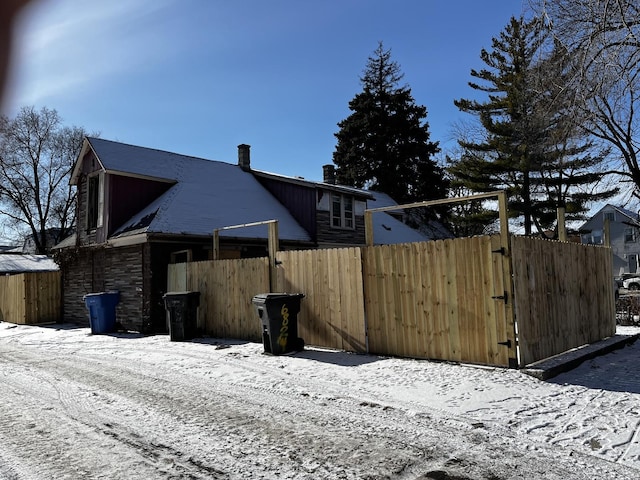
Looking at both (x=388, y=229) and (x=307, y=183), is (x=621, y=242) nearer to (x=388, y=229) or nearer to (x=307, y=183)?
(x=388, y=229)

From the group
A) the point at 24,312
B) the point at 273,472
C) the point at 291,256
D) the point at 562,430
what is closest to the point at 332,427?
the point at 273,472

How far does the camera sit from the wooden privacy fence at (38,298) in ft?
59.6

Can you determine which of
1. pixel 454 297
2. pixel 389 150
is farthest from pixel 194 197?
pixel 389 150

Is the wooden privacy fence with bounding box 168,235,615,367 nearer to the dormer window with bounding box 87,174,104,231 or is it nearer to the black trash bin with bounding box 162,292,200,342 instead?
the black trash bin with bounding box 162,292,200,342

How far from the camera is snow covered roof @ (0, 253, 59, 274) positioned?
103 feet

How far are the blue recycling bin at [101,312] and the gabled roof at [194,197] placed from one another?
2.05 meters

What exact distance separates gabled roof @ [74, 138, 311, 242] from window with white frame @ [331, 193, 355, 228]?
68.1 inches

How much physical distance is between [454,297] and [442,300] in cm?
22

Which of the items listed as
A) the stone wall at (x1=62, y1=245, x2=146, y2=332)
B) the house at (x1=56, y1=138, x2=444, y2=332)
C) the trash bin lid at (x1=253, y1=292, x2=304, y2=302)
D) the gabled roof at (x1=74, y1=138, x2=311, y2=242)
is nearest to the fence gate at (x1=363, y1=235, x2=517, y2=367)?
the trash bin lid at (x1=253, y1=292, x2=304, y2=302)

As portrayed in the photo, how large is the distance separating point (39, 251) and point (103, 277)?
29874 mm

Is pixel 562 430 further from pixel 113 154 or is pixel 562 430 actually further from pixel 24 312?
pixel 24 312

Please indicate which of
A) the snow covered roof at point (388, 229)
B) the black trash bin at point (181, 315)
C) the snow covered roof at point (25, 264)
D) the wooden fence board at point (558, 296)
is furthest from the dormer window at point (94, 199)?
the snow covered roof at point (25, 264)

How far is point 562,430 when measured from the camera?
455 cm

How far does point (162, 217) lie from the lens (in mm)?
Result: 14797
